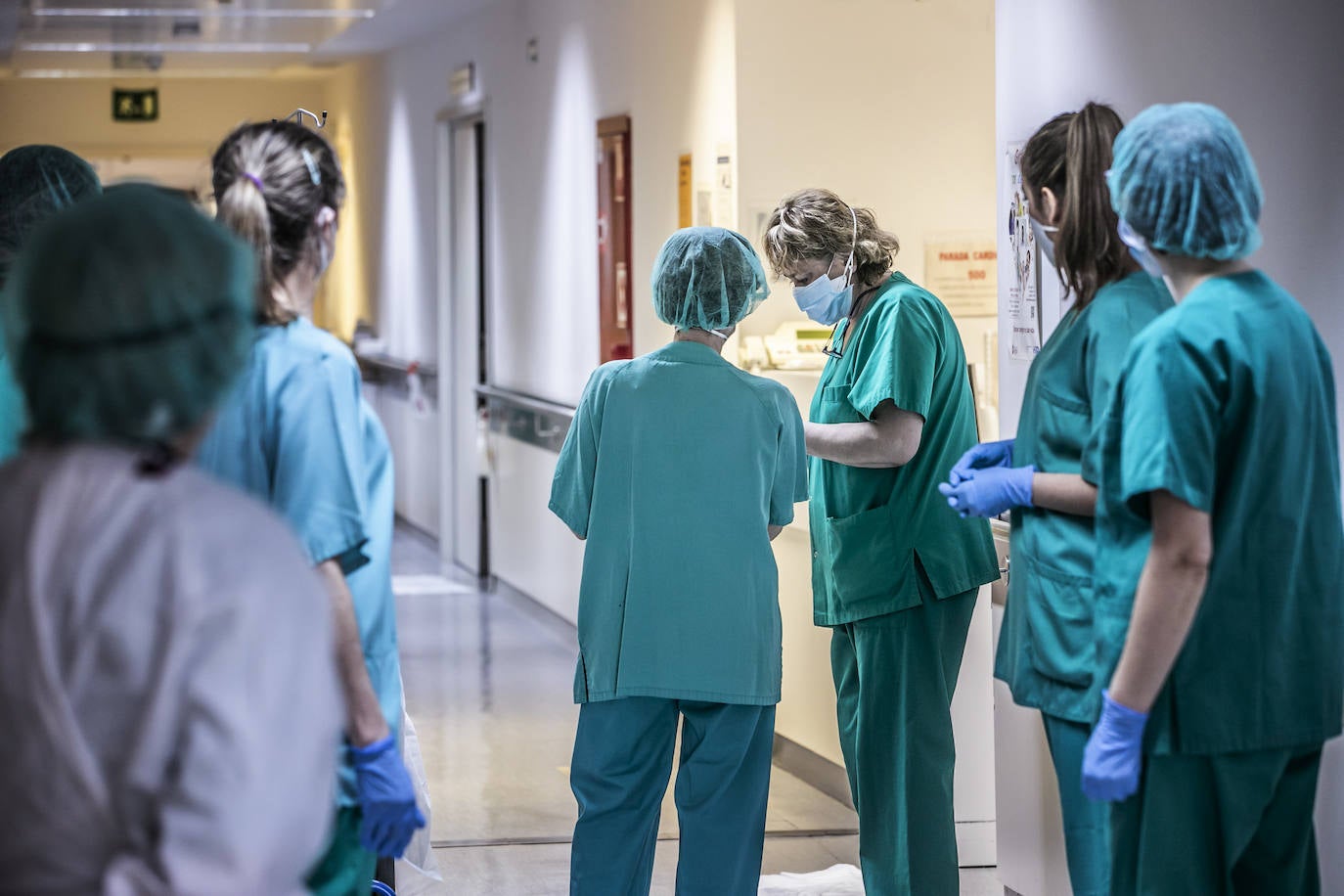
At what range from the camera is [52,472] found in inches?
44.9

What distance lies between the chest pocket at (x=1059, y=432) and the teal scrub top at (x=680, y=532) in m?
0.53

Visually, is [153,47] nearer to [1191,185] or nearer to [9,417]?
[9,417]

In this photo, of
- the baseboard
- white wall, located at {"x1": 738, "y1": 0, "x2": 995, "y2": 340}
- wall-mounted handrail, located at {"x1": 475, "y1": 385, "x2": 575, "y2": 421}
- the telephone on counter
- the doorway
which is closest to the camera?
the baseboard

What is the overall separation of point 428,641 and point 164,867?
5.43m

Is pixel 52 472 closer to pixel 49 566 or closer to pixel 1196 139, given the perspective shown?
pixel 49 566

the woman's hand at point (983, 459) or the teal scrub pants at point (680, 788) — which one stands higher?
the woman's hand at point (983, 459)

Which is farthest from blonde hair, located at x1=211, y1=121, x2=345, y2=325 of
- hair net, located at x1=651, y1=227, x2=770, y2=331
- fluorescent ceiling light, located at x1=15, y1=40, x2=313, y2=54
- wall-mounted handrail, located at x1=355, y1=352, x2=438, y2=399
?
fluorescent ceiling light, located at x1=15, y1=40, x2=313, y2=54

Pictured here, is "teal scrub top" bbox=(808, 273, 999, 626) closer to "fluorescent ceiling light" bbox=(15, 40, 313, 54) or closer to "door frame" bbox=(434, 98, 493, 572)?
"door frame" bbox=(434, 98, 493, 572)

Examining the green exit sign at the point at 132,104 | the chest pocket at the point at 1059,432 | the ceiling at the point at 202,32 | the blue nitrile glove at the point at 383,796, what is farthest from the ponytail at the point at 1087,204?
the green exit sign at the point at 132,104

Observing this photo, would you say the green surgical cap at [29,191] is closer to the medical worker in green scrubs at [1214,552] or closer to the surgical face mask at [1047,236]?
the surgical face mask at [1047,236]

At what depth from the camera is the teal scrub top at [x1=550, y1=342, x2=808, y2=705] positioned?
8.45ft

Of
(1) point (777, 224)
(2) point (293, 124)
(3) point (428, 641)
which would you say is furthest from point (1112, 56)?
(3) point (428, 641)

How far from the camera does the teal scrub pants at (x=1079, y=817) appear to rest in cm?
219

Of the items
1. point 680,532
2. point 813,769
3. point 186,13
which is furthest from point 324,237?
point 186,13
